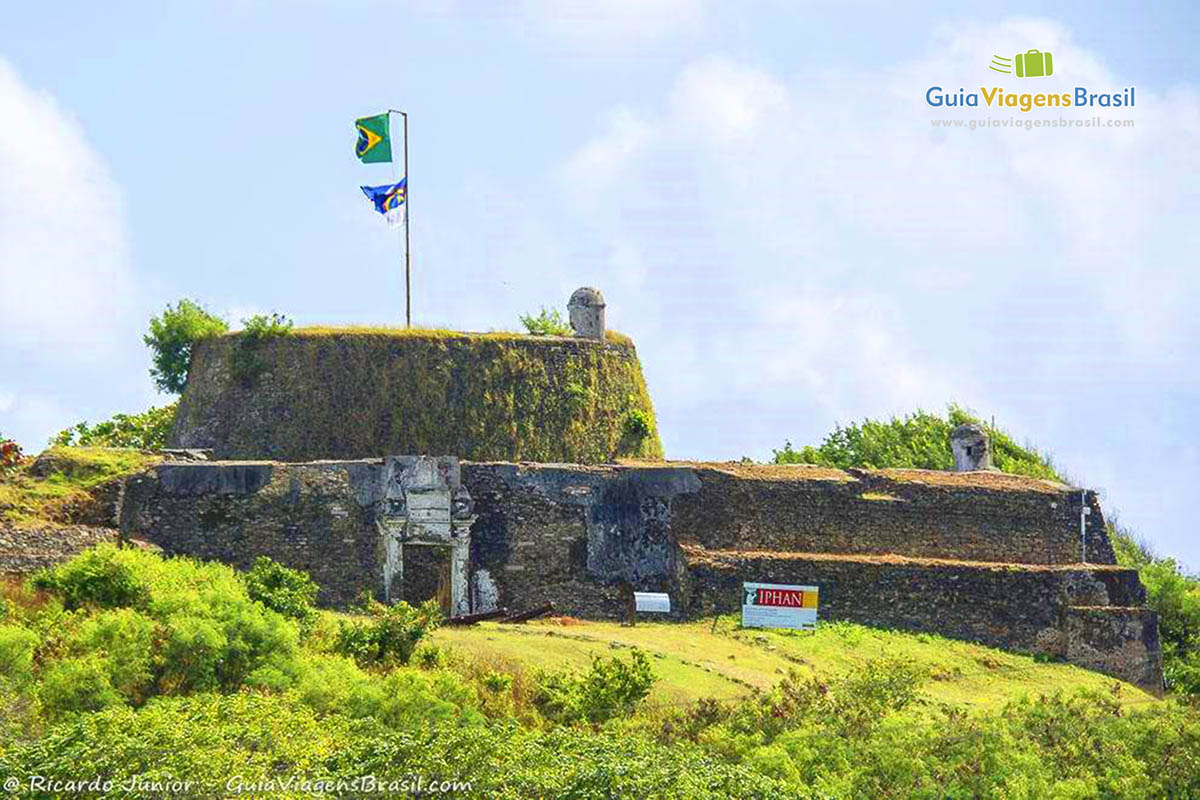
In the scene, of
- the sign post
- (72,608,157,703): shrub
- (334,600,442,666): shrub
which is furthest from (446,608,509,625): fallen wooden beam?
(72,608,157,703): shrub

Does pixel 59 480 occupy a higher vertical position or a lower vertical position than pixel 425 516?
higher

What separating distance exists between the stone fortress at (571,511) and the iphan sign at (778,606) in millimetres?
253

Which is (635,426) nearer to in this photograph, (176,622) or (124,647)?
(176,622)

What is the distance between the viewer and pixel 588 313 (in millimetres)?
44531

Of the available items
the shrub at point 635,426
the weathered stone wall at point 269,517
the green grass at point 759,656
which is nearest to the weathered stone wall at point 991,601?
the green grass at point 759,656

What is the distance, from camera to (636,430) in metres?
44.5

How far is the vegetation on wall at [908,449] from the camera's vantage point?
57.9 metres

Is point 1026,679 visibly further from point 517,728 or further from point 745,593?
point 517,728

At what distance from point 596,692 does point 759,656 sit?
599cm

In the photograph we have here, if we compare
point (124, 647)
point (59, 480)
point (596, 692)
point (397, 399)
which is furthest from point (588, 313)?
point (124, 647)

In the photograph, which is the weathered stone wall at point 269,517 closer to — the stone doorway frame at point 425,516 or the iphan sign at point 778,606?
the stone doorway frame at point 425,516

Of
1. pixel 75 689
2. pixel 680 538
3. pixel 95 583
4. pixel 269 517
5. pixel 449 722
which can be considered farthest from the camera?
pixel 680 538

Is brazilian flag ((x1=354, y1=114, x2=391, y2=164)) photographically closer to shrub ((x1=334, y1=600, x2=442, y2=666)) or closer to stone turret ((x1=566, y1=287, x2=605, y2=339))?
stone turret ((x1=566, y1=287, x2=605, y2=339))

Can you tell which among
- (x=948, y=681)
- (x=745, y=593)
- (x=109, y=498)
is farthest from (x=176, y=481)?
(x=948, y=681)
